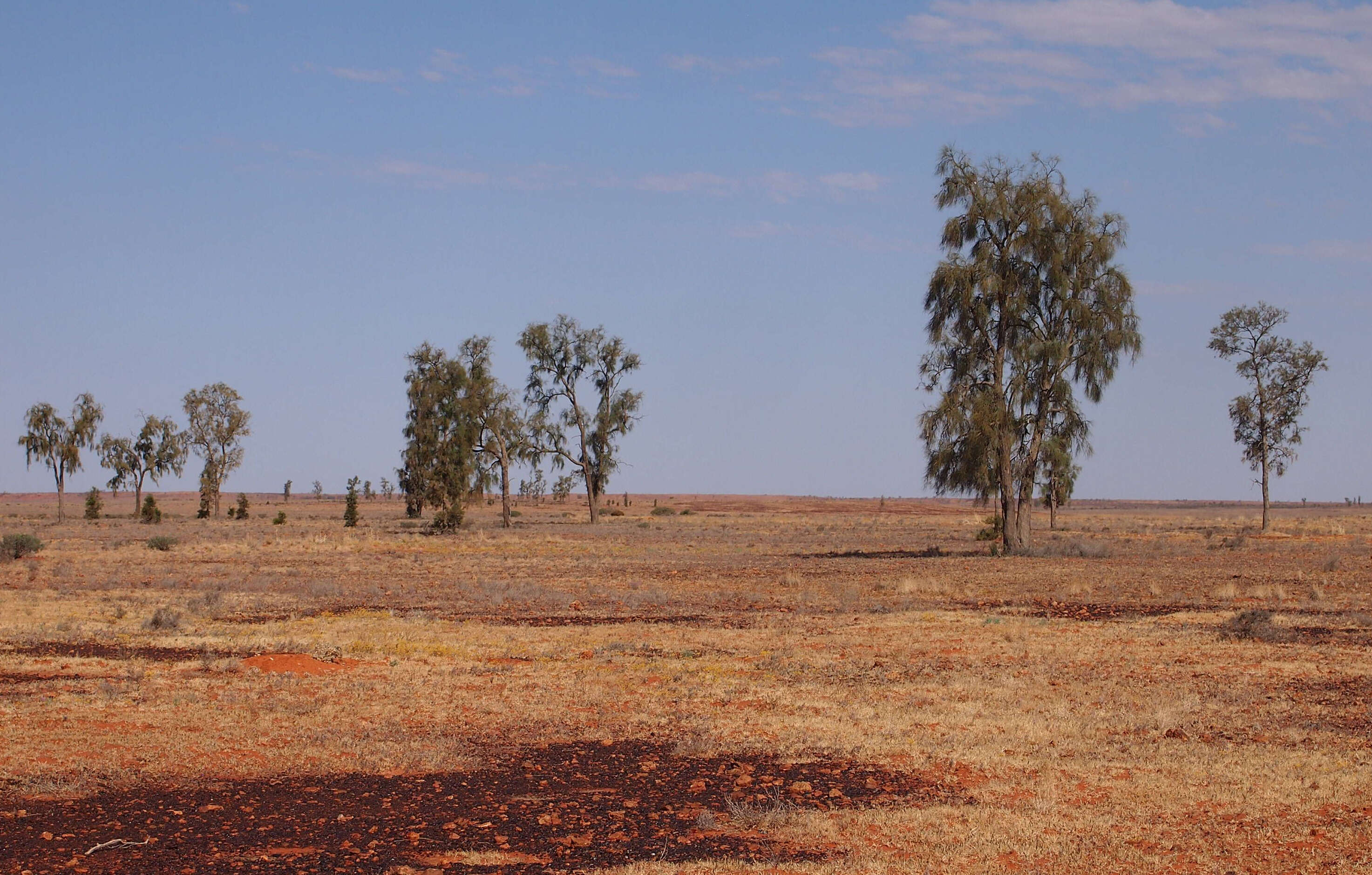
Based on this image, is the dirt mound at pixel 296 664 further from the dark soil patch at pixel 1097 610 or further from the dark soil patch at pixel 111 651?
→ the dark soil patch at pixel 1097 610

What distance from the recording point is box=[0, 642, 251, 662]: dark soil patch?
1728 centimetres

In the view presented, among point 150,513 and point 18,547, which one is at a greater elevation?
point 18,547

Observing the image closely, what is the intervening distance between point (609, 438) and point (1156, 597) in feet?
176

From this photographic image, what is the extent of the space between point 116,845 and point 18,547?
35.2 m

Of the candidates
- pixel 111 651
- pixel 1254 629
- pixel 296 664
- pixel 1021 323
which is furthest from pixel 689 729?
pixel 1021 323

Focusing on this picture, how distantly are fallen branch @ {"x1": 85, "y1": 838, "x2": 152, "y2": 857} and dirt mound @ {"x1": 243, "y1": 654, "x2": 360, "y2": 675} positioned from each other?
7449 mm

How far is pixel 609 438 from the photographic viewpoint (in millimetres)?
77312

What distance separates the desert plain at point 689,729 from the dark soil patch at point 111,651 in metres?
0.10

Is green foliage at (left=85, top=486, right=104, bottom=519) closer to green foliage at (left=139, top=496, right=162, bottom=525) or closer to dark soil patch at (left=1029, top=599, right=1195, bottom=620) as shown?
green foliage at (left=139, top=496, right=162, bottom=525)

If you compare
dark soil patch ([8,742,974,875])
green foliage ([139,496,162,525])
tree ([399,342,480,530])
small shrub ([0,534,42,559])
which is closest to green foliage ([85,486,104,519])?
green foliage ([139,496,162,525])

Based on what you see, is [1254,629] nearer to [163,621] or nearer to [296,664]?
[296,664]

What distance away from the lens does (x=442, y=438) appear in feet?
218

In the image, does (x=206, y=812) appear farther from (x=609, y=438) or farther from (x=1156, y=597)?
(x=609, y=438)

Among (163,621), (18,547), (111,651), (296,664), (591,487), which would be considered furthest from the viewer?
(591,487)
